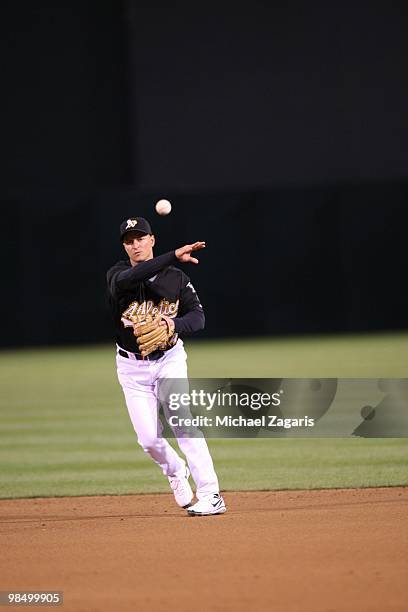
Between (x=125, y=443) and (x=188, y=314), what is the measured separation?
14.9ft

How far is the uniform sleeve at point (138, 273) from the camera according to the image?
6.32m

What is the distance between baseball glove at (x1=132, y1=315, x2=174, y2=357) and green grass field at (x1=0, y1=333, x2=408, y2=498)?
2274 millimetres

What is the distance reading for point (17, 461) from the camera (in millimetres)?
10102

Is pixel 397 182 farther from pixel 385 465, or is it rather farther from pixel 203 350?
pixel 385 465

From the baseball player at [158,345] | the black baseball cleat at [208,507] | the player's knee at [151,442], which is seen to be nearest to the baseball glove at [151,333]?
the baseball player at [158,345]

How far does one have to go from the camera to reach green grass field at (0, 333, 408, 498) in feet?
28.8

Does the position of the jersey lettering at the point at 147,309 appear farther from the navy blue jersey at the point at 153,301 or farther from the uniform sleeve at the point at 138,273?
the uniform sleeve at the point at 138,273

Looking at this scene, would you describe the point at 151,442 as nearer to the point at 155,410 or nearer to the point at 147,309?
the point at 155,410

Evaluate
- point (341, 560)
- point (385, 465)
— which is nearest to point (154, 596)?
point (341, 560)

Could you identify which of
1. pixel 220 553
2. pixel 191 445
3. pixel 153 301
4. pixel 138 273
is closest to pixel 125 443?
pixel 191 445

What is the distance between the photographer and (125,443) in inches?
433

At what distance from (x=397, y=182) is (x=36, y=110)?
8226mm

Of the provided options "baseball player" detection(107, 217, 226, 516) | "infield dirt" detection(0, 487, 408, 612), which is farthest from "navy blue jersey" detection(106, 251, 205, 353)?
"infield dirt" detection(0, 487, 408, 612)

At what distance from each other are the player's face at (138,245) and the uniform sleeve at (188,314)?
27 cm
